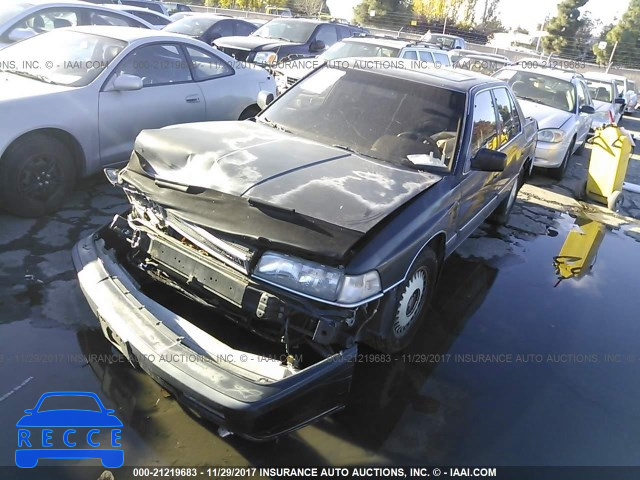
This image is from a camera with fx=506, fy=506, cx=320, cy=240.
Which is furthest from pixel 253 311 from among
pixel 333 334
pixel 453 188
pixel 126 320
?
pixel 453 188

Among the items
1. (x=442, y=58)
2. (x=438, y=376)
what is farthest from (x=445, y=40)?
(x=438, y=376)

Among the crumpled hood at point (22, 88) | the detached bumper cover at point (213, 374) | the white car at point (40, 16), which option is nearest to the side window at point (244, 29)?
the white car at point (40, 16)

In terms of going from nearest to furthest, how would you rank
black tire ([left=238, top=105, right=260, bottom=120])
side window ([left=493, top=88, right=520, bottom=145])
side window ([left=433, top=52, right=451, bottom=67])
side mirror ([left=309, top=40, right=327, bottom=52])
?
side window ([left=493, top=88, right=520, bottom=145]), black tire ([left=238, top=105, right=260, bottom=120]), side mirror ([left=309, top=40, right=327, bottom=52]), side window ([left=433, top=52, right=451, bottom=67])

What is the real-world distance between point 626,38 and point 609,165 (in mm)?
37689

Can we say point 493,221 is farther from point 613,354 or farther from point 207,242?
point 207,242

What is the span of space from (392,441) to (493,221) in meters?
4.07

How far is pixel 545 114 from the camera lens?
27.8 ft

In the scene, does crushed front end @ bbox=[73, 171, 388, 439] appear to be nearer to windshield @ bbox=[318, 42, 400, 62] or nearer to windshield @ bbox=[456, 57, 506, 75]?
windshield @ bbox=[318, 42, 400, 62]

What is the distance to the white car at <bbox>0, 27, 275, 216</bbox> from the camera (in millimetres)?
4277

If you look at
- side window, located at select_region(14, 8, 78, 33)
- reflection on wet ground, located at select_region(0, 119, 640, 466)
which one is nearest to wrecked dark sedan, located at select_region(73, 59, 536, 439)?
reflection on wet ground, located at select_region(0, 119, 640, 466)

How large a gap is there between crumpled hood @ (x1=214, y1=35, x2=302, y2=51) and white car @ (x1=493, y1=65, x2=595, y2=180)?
195 inches

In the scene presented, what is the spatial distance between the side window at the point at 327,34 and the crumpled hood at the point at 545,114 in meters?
5.64

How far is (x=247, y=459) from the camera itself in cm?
251

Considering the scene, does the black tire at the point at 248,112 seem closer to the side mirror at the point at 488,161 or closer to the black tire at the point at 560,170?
the side mirror at the point at 488,161
